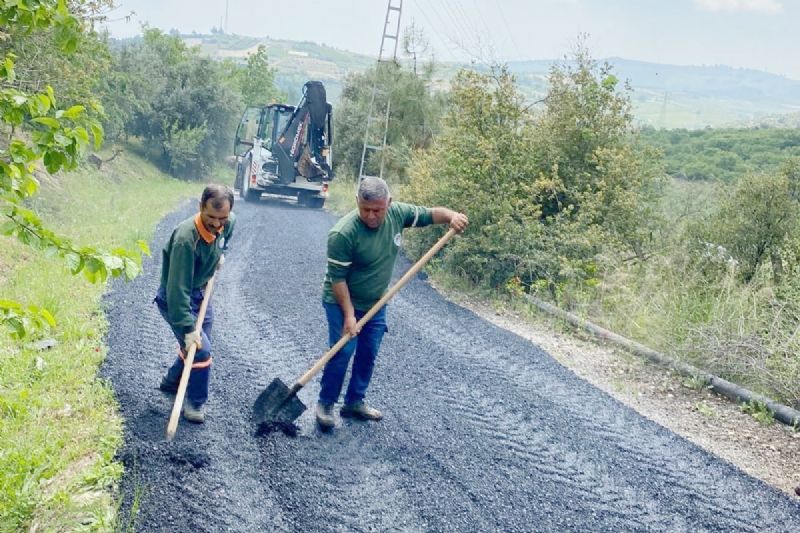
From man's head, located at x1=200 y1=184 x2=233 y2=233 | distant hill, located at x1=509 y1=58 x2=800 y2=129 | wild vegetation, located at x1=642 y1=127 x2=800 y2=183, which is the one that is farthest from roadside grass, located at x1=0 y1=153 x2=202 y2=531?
wild vegetation, located at x1=642 y1=127 x2=800 y2=183

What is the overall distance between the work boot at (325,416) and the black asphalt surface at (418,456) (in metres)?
0.06

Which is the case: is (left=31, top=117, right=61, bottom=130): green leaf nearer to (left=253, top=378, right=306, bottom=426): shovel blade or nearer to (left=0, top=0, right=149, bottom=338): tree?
(left=0, top=0, right=149, bottom=338): tree

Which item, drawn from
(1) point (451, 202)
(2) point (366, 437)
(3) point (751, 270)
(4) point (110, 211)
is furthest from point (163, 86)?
(2) point (366, 437)

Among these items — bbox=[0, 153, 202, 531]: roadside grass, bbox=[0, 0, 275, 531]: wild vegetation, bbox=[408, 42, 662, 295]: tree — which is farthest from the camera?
bbox=[408, 42, 662, 295]: tree

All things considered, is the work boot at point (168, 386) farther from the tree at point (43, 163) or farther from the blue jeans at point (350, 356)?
the tree at point (43, 163)

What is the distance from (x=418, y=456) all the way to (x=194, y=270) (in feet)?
5.81

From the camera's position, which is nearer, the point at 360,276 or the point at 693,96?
the point at 360,276

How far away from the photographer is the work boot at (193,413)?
460 centimetres

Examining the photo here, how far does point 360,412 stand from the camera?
5023 mm

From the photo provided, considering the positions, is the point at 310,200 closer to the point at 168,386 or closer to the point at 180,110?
the point at 180,110

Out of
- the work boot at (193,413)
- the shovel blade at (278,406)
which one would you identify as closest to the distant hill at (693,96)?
the shovel blade at (278,406)

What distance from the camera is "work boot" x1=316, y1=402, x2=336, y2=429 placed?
4781 mm

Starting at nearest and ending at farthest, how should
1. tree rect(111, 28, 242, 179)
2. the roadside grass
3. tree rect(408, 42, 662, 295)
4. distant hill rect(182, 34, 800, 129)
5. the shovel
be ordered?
the roadside grass, the shovel, tree rect(408, 42, 662, 295), tree rect(111, 28, 242, 179), distant hill rect(182, 34, 800, 129)

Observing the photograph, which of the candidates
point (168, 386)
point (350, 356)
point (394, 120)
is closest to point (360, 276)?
point (350, 356)
